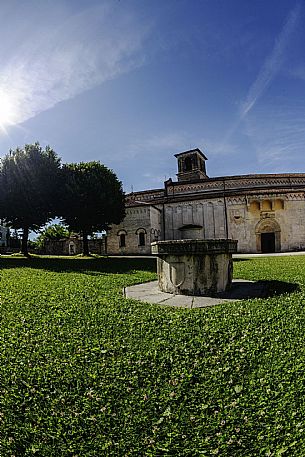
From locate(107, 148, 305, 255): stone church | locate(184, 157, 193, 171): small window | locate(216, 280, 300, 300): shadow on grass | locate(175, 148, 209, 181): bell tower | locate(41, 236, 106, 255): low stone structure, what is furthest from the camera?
locate(184, 157, 193, 171): small window

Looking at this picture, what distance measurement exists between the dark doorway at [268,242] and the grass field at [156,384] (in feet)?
97.2

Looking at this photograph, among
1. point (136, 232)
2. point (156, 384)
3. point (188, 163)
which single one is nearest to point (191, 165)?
point (188, 163)

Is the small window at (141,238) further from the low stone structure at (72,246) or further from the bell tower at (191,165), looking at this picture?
the bell tower at (191,165)

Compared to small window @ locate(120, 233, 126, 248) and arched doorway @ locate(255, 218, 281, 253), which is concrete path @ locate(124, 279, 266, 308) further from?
arched doorway @ locate(255, 218, 281, 253)

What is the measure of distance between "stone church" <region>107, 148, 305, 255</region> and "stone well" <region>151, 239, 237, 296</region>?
2566 cm

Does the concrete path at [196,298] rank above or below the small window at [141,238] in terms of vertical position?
below

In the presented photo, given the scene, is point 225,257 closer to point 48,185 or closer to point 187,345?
point 187,345

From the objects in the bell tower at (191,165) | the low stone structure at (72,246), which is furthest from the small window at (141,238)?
the bell tower at (191,165)

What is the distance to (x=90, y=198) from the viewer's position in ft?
82.0

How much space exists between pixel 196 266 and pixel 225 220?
90.8 feet

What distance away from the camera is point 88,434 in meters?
2.64

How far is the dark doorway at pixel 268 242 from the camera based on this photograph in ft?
108

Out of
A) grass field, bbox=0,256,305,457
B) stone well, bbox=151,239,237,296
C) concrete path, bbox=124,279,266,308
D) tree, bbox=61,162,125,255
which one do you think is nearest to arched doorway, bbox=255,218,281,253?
tree, bbox=61,162,125,255

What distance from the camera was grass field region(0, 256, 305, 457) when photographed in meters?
2.52
